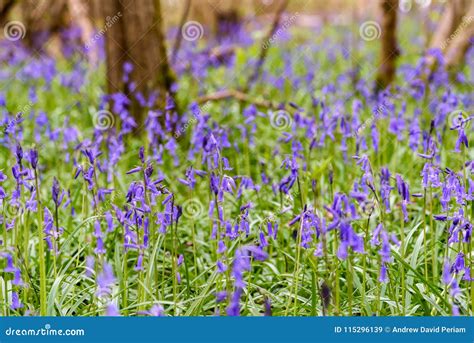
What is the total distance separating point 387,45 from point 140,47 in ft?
10.5

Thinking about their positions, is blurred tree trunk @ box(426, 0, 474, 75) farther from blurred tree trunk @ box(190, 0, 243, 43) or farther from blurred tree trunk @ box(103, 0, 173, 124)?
blurred tree trunk @ box(190, 0, 243, 43)

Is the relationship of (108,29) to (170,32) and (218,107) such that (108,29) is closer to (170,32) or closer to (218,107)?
(218,107)

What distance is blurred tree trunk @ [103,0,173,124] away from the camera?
22.1 feet

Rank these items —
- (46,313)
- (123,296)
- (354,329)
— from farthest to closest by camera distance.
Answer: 1. (123,296)
2. (46,313)
3. (354,329)

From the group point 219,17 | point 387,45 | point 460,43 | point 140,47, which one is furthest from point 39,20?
point 460,43

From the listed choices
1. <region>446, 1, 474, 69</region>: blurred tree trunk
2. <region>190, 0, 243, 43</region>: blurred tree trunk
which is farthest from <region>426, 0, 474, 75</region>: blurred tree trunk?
<region>190, 0, 243, 43</region>: blurred tree trunk

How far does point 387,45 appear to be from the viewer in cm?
855

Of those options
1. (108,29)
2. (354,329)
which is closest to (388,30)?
(108,29)

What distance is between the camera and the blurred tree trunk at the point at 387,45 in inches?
324

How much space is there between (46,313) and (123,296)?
0.40 m

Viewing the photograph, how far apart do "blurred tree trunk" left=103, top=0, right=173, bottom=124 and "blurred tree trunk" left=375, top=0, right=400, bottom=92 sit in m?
2.61

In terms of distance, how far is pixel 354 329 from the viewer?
300 cm

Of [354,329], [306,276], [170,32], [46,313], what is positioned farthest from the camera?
[170,32]

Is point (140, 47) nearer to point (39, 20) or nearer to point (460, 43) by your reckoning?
point (460, 43)
